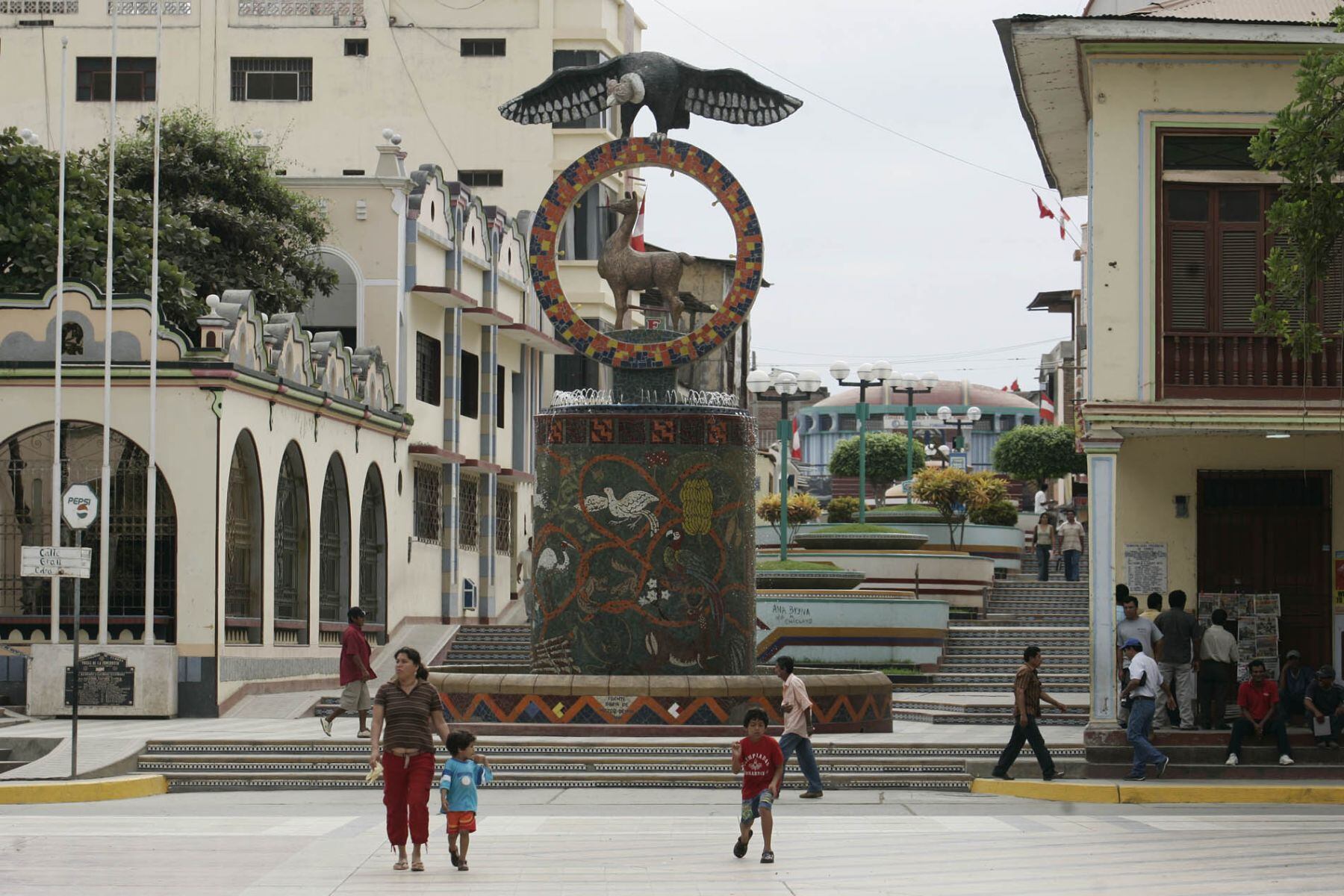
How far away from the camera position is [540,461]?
76.1ft

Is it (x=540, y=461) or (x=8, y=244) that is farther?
(x=8, y=244)

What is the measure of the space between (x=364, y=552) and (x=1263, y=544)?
15570 millimetres

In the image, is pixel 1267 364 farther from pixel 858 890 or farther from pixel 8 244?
pixel 8 244

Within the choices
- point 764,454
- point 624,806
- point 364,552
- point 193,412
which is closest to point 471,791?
point 624,806

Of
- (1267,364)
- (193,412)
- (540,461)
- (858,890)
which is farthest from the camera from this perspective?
(193,412)

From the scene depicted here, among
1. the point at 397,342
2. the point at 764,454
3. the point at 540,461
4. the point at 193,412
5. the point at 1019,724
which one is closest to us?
the point at 1019,724

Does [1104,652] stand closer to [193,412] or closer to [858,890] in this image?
[858,890]

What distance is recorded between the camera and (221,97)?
52.1 meters

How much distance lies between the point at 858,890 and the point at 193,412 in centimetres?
1544

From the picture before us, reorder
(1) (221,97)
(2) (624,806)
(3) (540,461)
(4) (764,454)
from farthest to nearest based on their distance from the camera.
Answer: (4) (764,454) < (1) (221,97) < (3) (540,461) < (2) (624,806)

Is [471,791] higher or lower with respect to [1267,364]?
lower

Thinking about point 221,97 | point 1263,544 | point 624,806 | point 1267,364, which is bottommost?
point 624,806

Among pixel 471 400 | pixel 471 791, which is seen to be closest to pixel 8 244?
pixel 471 400

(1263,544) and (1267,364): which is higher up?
(1267,364)
